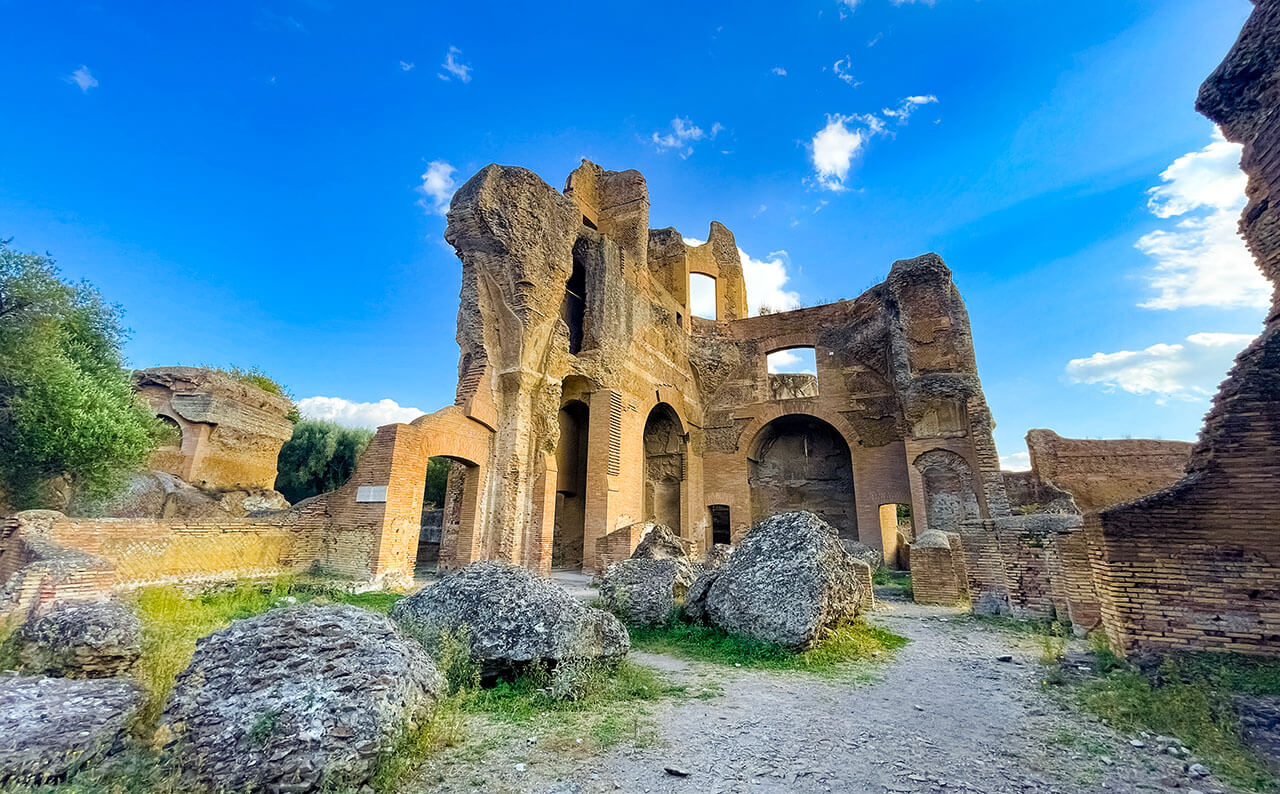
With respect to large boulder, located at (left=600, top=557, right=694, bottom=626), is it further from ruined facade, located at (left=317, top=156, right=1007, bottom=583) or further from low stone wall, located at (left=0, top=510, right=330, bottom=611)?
low stone wall, located at (left=0, top=510, right=330, bottom=611)

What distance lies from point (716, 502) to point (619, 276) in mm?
8913

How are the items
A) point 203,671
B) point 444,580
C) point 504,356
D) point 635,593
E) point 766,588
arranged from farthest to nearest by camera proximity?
point 504,356
point 635,593
point 766,588
point 444,580
point 203,671

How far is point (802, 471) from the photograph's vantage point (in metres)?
20.0

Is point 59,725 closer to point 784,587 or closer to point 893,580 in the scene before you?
point 784,587

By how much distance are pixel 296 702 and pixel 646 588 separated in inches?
189

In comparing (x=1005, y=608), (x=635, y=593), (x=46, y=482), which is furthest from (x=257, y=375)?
(x=1005, y=608)

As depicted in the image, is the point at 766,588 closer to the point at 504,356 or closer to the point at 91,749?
the point at 91,749

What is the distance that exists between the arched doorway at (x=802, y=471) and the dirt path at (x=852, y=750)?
1524cm

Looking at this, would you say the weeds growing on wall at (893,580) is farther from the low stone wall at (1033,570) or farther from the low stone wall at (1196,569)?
the low stone wall at (1196,569)

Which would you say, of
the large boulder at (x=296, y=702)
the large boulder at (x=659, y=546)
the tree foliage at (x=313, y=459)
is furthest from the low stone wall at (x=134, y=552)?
the tree foliage at (x=313, y=459)

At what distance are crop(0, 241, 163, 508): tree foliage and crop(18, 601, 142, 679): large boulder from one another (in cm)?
677

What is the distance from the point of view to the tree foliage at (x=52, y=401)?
8727 millimetres

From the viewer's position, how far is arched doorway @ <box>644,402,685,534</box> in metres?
18.8

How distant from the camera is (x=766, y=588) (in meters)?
5.96
